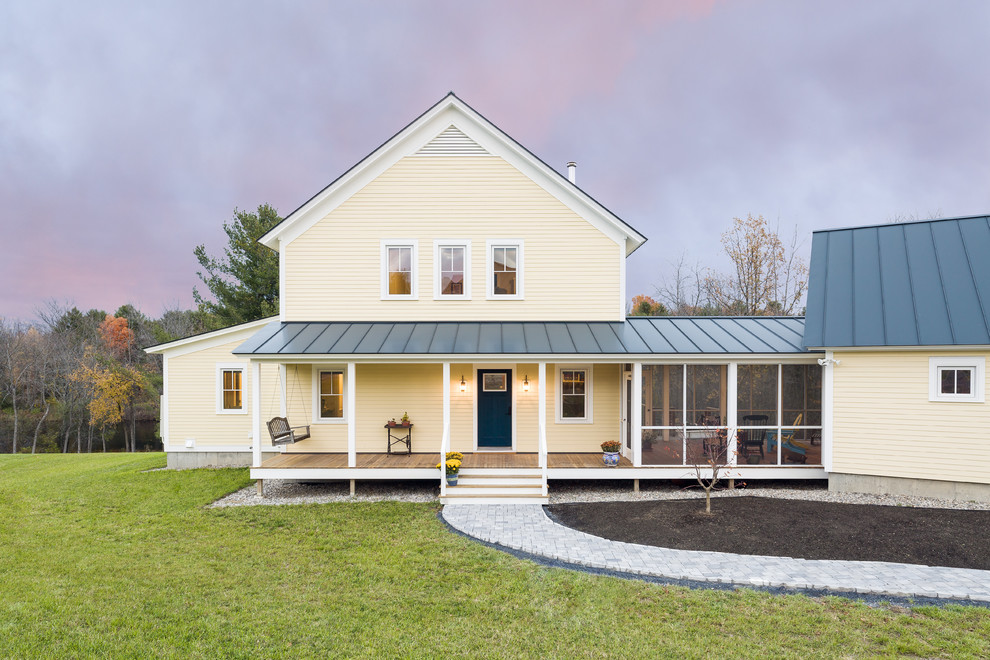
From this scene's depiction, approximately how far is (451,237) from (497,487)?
249 inches

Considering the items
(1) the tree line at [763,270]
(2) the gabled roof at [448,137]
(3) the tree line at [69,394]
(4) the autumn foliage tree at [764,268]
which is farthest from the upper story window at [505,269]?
(3) the tree line at [69,394]

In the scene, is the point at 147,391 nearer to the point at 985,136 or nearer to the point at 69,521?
the point at 69,521

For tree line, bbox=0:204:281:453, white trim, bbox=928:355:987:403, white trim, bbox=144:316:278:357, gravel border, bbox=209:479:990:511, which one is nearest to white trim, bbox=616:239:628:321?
gravel border, bbox=209:479:990:511

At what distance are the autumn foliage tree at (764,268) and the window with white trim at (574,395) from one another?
17.4m

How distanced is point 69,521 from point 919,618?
1263 cm

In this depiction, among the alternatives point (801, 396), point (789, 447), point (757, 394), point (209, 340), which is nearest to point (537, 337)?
point (789, 447)

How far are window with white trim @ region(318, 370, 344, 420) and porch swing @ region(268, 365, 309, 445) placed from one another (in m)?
0.51

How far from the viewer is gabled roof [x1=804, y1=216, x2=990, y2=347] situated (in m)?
8.83

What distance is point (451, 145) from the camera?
11695 millimetres

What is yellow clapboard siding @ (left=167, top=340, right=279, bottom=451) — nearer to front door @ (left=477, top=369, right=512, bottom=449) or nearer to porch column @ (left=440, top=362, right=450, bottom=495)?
porch column @ (left=440, top=362, right=450, bottom=495)

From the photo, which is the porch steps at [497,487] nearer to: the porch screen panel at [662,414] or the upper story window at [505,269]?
the porch screen panel at [662,414]

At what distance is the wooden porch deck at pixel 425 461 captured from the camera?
393 inches

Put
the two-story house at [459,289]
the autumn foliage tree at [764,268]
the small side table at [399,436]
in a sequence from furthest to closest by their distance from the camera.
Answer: the autumn foliage tree at [764,268], the two-story house at [459,289], the small side table at [399,436]

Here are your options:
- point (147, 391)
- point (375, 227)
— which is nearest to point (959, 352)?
point (375, 227)
